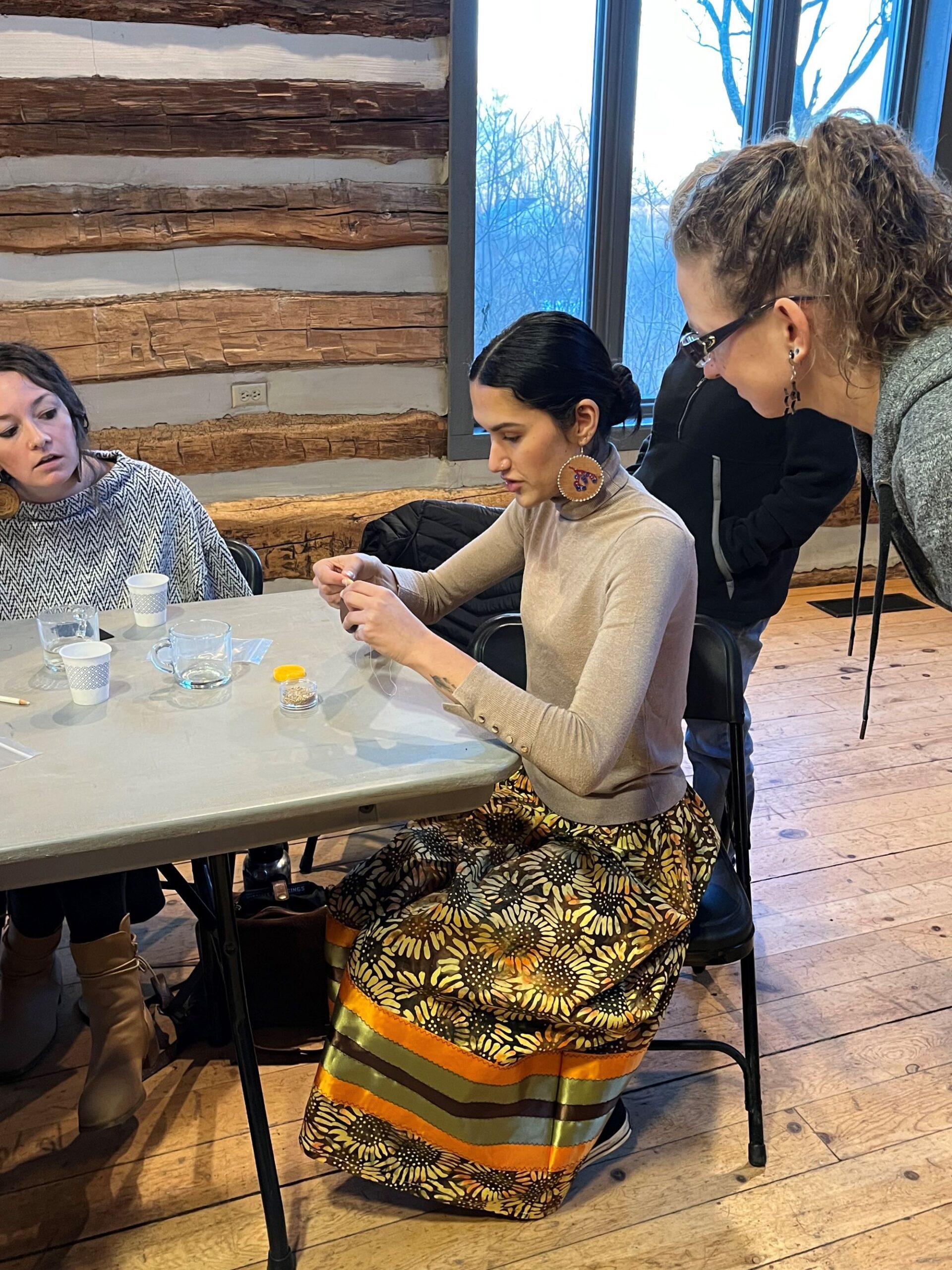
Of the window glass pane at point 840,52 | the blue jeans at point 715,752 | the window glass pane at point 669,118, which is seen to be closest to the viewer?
the blue jeans at point 715,752

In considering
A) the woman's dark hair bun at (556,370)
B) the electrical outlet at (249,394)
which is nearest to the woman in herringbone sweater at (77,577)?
the woman's dark hair bun at (556,370)

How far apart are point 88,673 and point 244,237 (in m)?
2.47

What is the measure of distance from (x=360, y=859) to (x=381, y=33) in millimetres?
2738

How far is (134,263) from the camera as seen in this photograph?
3482 millimetres

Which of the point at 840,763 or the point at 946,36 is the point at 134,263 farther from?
the point at 946,36

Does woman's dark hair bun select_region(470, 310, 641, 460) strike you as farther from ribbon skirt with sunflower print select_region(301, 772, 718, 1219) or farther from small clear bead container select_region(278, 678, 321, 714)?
ribbon skirt with sunflower print select_region(301, 772, 718, 1219)

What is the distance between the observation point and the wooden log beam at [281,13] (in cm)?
321

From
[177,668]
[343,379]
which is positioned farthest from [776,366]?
[343,379]

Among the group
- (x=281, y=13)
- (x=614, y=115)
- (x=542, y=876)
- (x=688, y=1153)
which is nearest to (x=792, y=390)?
(x=542, y=876)

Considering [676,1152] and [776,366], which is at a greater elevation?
[776,366]

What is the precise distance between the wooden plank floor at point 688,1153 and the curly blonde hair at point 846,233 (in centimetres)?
132

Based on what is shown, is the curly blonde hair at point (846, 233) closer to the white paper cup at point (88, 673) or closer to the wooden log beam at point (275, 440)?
the white paper cup at point (88, 673)

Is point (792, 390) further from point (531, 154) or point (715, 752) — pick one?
point (531, 154)

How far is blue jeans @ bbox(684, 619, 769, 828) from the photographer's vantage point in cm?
229
